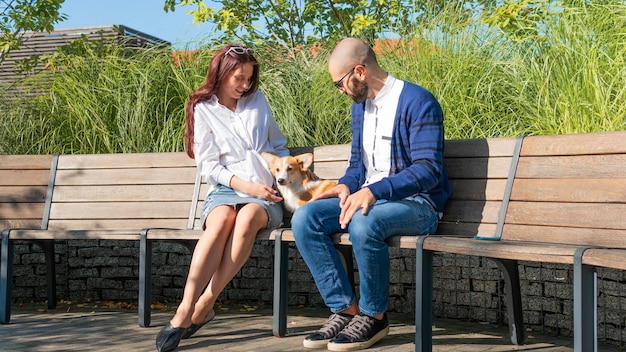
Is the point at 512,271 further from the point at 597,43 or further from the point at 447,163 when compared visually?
the point at 597,43

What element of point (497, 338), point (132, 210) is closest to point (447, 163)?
point (497, 338)

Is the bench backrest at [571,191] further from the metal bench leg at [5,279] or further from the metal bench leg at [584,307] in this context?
the metal bench leg at [5,279]

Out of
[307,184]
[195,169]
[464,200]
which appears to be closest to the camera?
[464,200]

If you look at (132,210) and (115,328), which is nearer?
(115,328)

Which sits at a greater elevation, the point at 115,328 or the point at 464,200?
the point at 464,200

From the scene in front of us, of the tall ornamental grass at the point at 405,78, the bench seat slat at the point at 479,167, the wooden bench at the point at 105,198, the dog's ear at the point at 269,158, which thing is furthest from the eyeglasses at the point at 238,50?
the tall ornamental grass at the point at 405,78

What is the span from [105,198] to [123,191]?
0.14 m

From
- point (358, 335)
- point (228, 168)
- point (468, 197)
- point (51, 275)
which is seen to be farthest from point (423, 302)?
point (51, 275)

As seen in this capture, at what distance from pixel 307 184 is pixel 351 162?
0.40 metres

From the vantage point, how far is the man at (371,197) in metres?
4.06

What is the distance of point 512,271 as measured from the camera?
4.37 metres

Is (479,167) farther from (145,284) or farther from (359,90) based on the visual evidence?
(145,284)

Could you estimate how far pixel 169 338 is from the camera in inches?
168

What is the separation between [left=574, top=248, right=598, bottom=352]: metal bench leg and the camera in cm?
311
